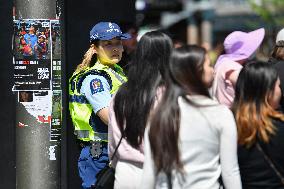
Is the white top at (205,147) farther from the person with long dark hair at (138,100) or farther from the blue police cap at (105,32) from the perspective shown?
the blue police cap at (105,32)

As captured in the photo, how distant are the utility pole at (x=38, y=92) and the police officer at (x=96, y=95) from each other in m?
0.75

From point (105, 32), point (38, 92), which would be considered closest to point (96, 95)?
point (105, 32)

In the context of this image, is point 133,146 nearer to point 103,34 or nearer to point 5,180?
point 103,34

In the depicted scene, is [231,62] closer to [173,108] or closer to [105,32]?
[105,32]

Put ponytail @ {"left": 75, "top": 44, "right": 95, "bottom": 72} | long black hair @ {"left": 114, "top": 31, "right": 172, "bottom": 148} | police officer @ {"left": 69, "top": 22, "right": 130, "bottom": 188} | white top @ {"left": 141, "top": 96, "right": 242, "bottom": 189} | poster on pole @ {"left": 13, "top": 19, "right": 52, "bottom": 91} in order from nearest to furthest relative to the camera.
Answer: white top @ {"left": 141, "top": 96, "right": 242, "bottom": 189}
long black hair @ {"left": 114, "top": 31, "right": 172, "bottom": 148}
police officer @ {"left": 69, "top": 22, "right": 130, "bottom": 188}
ponytail @ {"left": 75, "top": 44, "right": 95, "bottom": 72}
poster on pole @ {"left": 13, "top": 19, "right": 52, "bottom": 91}

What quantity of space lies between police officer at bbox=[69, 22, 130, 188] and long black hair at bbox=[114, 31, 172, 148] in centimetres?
69

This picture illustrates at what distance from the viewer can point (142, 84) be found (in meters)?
4.69

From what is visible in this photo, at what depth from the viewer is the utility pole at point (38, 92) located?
6477 mm

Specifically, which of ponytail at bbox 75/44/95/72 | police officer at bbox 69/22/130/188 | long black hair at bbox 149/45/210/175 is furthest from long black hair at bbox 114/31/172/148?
ponytail at bbox 75/44/95/72

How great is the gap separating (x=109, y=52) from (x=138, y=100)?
3.65 feet

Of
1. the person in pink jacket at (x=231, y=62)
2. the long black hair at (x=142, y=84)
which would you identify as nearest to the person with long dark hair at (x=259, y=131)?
the long black hair at (x=142, y=84)

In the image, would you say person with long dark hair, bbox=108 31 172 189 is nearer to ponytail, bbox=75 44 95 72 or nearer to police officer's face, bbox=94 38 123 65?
police officer's face, bbox=94 38 123 65

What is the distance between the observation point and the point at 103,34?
5.69 meters

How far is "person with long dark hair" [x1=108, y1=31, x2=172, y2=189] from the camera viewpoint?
4.68 meters
